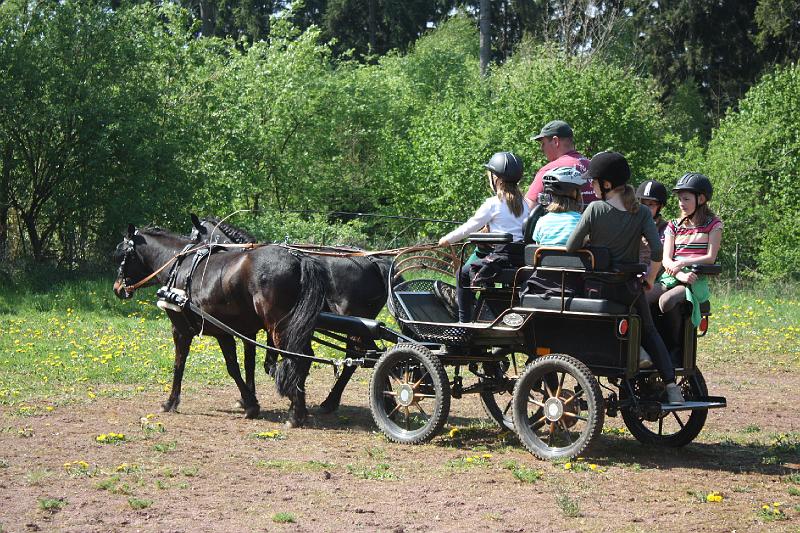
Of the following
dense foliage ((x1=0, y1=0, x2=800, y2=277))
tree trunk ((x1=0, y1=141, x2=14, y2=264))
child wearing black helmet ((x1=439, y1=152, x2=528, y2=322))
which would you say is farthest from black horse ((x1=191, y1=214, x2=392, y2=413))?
tree trunk ((x1=0, y1=141, x2=14, y2=264))

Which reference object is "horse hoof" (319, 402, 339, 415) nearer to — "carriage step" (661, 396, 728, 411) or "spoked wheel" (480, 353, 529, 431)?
"spoked wheel" (480, 353, 529, 431)

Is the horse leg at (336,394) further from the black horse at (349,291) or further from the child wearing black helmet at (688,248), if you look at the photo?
the child wearing black helmet at (688,248)

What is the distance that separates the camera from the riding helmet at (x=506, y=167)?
7.62 meters

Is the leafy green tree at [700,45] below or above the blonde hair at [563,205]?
above

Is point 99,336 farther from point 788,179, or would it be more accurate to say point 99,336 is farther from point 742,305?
point 788,179

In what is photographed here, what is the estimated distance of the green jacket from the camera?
24.5 feet

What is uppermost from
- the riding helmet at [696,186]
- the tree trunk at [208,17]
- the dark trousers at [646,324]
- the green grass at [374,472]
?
the tree trunk at [208,17]

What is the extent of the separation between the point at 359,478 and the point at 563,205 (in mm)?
2478

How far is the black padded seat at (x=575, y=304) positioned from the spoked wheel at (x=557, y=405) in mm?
357

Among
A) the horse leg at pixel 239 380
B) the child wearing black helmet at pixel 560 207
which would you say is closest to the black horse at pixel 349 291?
the horse leg at pixel 239 380

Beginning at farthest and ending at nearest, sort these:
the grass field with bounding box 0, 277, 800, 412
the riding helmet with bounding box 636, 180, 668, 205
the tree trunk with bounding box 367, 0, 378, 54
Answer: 1. the tree trunk with bounding box 367, 0, 378, 54
2. the grass field with bounding box 0, 277, 800, 412
3. the riding helmet with bounding box 636, 180, 668, 205

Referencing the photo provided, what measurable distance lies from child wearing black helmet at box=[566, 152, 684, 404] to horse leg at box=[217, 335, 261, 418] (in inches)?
152

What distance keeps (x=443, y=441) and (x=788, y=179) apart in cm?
2278

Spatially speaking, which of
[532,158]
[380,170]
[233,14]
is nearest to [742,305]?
[532,158]
